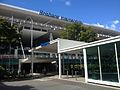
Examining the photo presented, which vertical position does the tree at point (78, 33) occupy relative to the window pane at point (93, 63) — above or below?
above

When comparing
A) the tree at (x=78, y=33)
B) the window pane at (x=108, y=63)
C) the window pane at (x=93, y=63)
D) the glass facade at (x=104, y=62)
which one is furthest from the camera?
the tree at (x=78, y=33)

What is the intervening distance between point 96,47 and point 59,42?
775 centimetres

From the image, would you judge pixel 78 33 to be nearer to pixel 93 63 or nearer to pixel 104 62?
pixel 93 63

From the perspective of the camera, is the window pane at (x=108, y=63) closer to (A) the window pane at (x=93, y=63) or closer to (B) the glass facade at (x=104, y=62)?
(B) the glass facade at (x=104, y=62)

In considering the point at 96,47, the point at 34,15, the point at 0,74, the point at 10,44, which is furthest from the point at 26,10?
the point at 96,47

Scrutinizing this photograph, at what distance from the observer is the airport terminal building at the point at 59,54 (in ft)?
46.2

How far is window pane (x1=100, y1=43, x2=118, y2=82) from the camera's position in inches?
536

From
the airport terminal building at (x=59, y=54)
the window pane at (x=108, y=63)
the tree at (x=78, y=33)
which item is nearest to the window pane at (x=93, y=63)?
the airport terminal building at (x=59, y=54)

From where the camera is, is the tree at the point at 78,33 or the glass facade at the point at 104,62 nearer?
the glass facade at the point at 104,62

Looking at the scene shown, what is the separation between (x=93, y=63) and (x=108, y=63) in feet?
6.48

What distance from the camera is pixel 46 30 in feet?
161

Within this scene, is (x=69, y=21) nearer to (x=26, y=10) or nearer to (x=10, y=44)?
(x=26, y=10)

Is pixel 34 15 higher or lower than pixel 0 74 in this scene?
higher

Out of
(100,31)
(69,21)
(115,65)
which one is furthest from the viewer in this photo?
(100,31)
